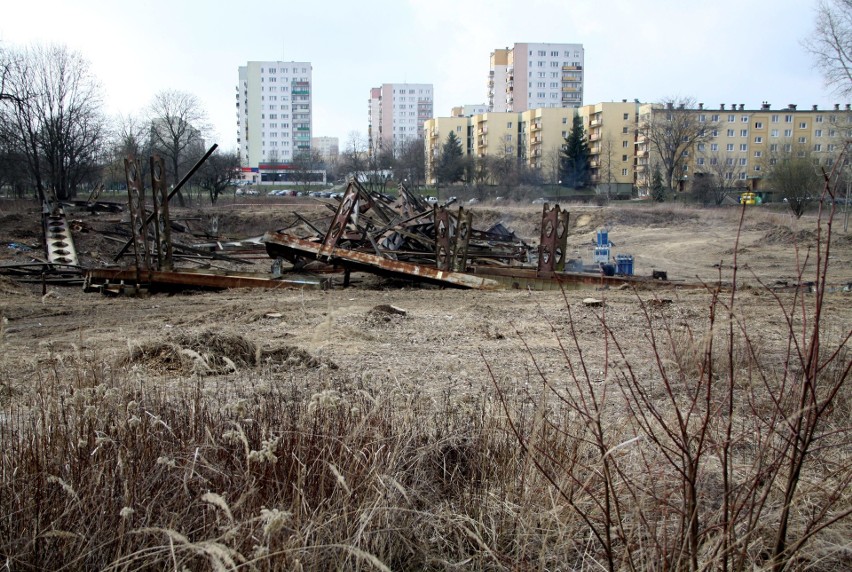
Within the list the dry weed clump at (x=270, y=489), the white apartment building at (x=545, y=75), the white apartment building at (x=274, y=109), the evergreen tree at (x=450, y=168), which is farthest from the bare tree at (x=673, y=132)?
the white apartment building at (x=274, y=109)

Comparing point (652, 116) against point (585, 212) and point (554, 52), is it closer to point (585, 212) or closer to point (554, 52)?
point (585, 212)

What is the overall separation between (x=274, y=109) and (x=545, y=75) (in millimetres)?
49453

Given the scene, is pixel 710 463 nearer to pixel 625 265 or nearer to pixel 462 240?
pixel 462 240

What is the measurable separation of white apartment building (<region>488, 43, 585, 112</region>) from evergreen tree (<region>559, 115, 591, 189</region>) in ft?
173

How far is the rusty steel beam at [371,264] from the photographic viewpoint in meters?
14.9

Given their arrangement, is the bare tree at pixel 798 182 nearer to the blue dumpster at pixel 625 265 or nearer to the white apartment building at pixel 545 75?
the blue dumpster at pixel 625 265

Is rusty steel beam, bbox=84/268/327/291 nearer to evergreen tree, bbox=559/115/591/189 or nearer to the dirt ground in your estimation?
the dirt ground

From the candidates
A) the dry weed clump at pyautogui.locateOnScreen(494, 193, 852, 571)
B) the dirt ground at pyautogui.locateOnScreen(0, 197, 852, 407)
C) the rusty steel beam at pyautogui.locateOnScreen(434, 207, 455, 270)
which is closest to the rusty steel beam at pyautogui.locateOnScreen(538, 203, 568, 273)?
the dirt ground at pyautogui.locateOnScreen(0, 197, 852, 407)

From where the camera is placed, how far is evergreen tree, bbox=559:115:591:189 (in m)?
80.6

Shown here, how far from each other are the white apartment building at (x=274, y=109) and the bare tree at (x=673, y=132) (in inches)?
3032

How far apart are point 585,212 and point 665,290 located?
1264 inches

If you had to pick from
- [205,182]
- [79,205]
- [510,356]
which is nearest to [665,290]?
[510,356]

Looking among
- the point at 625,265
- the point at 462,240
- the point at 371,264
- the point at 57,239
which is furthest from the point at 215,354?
the point at 57,239

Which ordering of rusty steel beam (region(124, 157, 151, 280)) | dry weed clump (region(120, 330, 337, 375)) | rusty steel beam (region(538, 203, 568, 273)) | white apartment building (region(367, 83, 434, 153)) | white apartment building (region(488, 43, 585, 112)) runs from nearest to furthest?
dry weed clump (region(120, 330, 337, 375)), rusty steel beam (region(124, 157, 151, 280)), rusty steel beam (region(538, 203, 568, 273)), white apartment building (region(488, 43, 585, 112)), white apartment building (region(367, 83, 434, 153))
